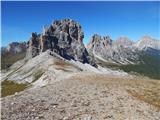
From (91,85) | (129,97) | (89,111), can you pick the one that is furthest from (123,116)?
(91,85)

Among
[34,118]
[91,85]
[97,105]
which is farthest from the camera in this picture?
[91,85]

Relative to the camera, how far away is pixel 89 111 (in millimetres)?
32062

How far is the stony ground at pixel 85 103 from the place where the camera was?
3042 cm

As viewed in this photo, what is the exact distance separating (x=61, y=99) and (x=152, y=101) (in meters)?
12.8

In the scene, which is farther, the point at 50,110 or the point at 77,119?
the point at 50,110

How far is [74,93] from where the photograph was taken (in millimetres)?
41500

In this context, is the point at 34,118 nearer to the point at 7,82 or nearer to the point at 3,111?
the point at 3,111

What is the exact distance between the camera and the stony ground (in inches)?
1198

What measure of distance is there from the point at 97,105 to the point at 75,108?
3312mm

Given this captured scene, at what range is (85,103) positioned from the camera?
35.5 m

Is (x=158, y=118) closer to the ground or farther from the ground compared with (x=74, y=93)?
closer to the ground

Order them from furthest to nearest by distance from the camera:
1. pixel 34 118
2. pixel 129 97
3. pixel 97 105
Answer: pixel 129 97 < pixel 97 105 < pixel 34 118

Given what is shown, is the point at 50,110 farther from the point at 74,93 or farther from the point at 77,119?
the point at 74,93

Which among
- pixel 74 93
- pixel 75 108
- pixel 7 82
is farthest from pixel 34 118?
pixel 7 82
